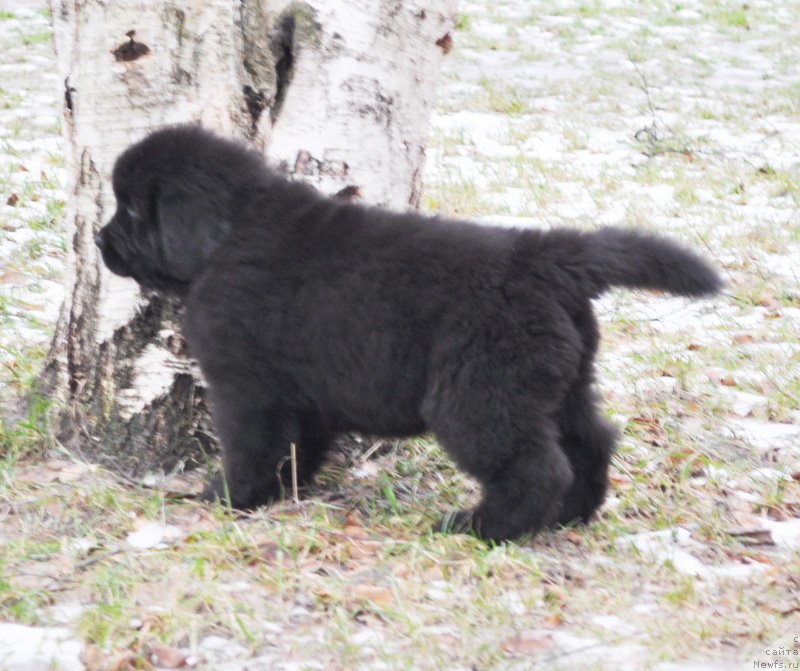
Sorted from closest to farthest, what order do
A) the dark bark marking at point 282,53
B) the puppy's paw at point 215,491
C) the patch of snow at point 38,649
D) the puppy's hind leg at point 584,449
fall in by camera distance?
1. the patch of snow at point 38,649
2. the puppy's hind leg at point 584,449
3. the puppy's paw at point 215,491
4. the dark bark marking at point 282,53

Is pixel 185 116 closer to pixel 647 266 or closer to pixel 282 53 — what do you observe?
pixel 282 53

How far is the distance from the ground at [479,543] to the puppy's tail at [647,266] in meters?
0.80

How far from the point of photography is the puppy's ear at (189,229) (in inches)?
133

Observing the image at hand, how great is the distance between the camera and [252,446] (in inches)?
135

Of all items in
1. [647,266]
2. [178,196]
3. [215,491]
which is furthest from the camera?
[215,491]

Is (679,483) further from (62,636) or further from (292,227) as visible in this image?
(62,636)

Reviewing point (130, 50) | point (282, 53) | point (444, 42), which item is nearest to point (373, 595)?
point (130, 50)

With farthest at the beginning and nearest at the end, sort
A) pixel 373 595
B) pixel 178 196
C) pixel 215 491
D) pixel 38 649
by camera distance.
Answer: pixel 215 491, pixel 178 196, pixel 373 595, pixel 38 649

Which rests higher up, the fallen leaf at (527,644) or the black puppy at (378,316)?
the black puppy at (378,316)

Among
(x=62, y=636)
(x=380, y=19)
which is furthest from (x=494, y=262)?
(x=62, y=636)

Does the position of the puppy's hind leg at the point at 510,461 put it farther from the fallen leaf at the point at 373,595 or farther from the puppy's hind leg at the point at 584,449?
the fallen leaf at the point at 373,595

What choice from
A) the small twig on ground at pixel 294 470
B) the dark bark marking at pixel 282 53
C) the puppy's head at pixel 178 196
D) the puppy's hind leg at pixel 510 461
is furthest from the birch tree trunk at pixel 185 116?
the puppy's hind leg at pixel 510 461

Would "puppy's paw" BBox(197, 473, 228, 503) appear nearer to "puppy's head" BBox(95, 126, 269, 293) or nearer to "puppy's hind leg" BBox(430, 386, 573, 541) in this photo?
"puppy's head" BBox(95, 126, 269, 293)

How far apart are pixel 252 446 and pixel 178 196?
0.80 metres
